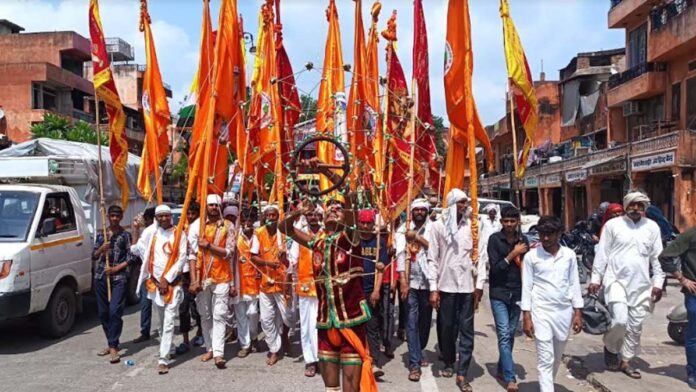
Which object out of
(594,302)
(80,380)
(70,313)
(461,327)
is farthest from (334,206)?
(70,313)

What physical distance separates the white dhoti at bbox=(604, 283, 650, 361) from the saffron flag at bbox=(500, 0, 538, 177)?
6.24 feet

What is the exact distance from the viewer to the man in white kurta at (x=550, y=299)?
488 cm

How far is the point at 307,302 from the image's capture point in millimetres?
6262

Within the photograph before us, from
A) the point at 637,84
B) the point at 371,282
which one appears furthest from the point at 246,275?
the point at 637,84

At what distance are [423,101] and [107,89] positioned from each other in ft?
14.6

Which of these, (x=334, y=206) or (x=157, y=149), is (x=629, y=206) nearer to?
(x=334, y=206)

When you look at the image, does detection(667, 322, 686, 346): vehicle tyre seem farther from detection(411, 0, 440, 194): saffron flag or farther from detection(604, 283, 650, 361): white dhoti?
detection(411, 0, 440, 194): saffron flag

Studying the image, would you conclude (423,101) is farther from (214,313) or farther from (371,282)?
(214,313)

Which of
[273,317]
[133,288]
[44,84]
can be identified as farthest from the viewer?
[44,84]

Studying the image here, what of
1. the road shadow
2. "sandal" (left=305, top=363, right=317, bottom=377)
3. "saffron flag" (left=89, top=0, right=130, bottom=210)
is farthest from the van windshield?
"sandal" (left=305, top=363, right=317, bottom=377)

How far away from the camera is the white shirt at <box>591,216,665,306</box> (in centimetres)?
568

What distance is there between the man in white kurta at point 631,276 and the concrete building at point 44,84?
79.6ft

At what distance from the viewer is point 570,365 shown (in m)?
6.38

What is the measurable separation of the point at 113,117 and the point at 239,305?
363 cm
